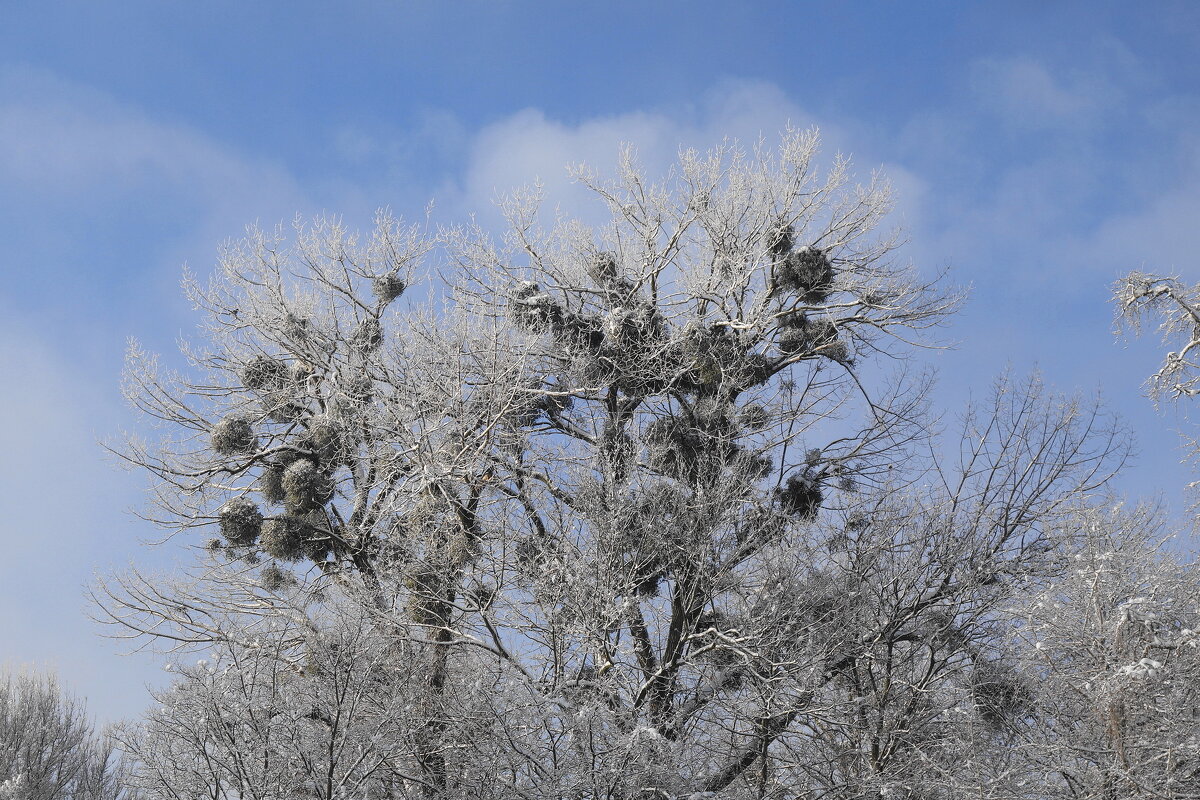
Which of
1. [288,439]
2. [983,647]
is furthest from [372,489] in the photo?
[983,647]

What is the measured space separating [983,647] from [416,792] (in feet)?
25.3

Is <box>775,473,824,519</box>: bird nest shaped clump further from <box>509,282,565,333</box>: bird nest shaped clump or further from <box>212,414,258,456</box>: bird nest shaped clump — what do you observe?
<box>212,414,258,456</box>: bird nest shaped clump

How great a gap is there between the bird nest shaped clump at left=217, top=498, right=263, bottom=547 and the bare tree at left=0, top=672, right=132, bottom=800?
14197 mm

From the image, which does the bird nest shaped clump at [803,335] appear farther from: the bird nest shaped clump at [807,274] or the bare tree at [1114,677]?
the bare tree at [1114,677]

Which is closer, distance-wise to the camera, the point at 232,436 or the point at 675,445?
the point at 675,445

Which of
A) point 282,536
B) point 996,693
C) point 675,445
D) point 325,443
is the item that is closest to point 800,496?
point 675,445

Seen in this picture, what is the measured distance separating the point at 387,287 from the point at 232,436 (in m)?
3.05

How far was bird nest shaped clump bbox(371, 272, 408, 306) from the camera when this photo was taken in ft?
50.4

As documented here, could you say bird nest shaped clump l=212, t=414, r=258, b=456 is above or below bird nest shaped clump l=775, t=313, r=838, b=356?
below

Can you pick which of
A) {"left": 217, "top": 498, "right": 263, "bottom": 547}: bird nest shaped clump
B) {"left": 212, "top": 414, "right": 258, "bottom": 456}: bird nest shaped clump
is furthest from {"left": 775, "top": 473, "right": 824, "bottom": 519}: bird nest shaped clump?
{"left": 212, "top": 414, "right": 258, "bottom": 456}: bird nest shaped clump

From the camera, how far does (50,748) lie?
1040 inches

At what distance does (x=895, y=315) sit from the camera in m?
16.3

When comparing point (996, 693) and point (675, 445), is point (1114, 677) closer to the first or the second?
point (996, 693)

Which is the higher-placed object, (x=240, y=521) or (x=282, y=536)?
(x=240, y=521)
